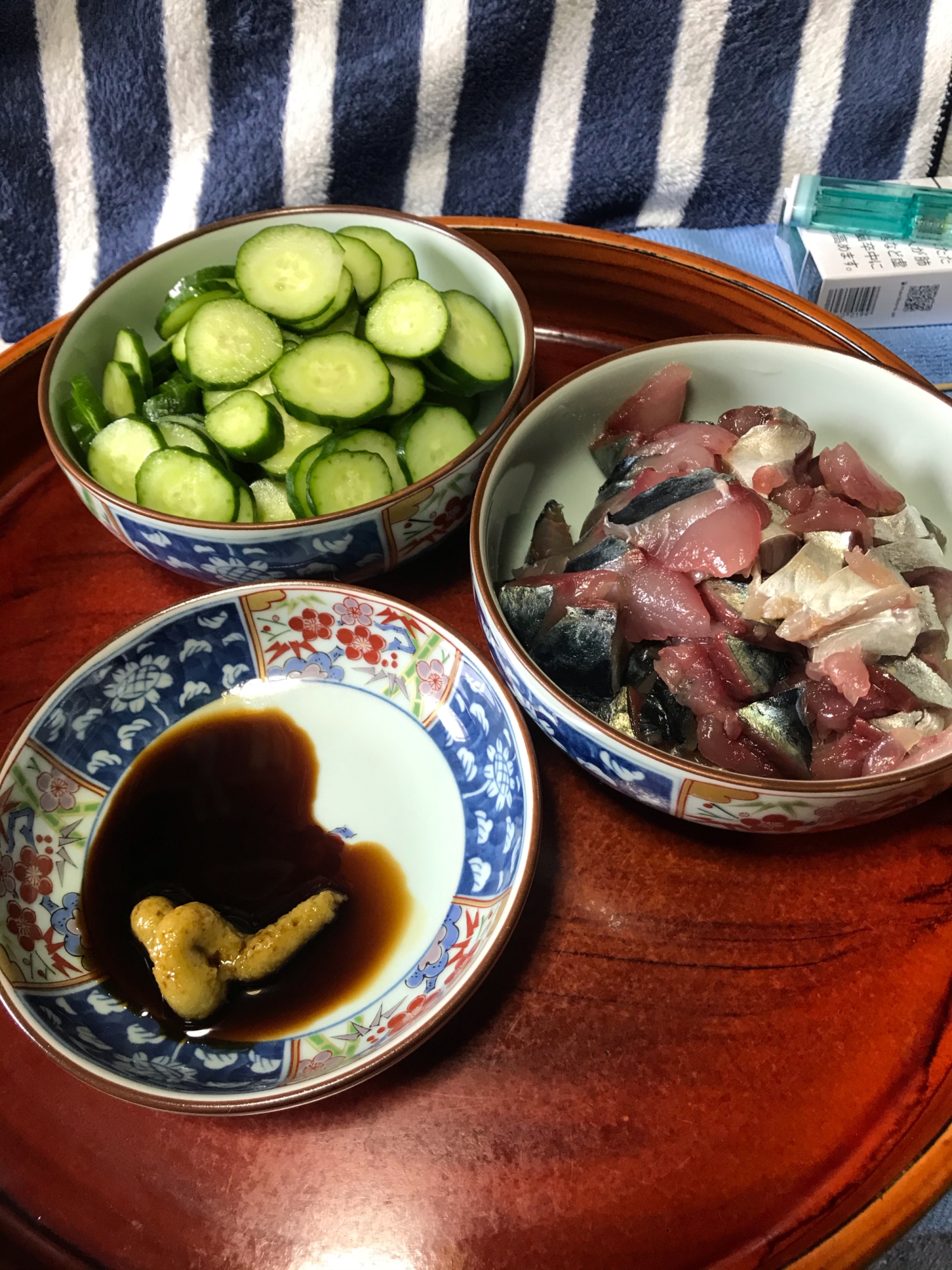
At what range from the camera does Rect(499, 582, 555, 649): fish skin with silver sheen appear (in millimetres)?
1201

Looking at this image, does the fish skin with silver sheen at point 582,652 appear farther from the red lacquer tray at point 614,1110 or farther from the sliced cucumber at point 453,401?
the sliced cucumber at point 453,401

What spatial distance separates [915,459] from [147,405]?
1.19 metres

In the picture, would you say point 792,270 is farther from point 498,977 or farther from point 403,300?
point 498,977

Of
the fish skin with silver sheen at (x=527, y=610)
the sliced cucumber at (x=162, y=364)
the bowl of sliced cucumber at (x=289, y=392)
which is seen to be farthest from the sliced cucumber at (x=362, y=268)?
the fish skin with silver sheen at (x=527, y=610)

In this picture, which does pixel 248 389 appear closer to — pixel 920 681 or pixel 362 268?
pixel 362 268

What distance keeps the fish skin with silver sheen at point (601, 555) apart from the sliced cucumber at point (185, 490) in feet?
1.66

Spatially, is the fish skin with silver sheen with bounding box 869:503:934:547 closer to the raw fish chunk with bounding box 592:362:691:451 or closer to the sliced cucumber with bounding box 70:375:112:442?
the raw fish chunk with bounding box 592:362:691:451

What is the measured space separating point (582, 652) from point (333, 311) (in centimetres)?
75

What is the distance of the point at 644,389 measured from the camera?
145 centimetres

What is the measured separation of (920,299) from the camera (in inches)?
80.7

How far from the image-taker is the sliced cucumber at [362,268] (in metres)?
1.59

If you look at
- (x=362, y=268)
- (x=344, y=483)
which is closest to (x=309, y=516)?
(x=344, y=483)

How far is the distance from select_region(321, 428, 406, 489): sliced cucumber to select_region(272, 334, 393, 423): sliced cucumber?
0.10 ft

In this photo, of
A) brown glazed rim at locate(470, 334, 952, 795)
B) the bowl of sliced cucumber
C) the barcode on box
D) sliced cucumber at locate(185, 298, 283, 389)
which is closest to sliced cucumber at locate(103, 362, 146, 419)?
the bowl of sliced cucumber
